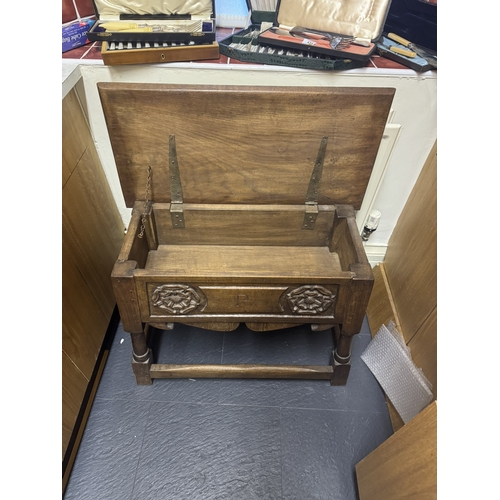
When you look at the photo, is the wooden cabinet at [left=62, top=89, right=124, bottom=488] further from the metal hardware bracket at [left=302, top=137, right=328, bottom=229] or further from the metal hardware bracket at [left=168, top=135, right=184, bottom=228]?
the metal hardware bracket at [left=302, top=137, right=328, bottom=229]

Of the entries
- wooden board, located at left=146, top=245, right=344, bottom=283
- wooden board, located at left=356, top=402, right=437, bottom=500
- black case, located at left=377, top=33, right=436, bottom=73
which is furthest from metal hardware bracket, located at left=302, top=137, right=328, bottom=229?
wooden board, located at left=356, top=402, right=437, bottom=500

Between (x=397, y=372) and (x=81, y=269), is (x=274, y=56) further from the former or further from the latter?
(x=397, y=372)

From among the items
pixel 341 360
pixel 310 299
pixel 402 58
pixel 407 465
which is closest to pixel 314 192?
pixel 310 299

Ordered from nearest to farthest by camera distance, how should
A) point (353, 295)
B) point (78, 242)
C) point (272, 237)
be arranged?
1. point (353, 295)
2. point (78, 242)
3. point (272, 237)

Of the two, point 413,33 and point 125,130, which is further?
point 413,33

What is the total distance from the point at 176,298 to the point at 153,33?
732 millimetres

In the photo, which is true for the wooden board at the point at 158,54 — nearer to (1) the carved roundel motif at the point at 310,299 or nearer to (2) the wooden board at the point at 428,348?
(1) the carved roundel motif at the point at 310,299

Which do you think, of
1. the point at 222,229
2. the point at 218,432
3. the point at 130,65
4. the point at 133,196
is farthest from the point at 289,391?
the point at 130,65

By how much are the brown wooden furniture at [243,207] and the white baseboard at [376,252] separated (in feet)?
1.37

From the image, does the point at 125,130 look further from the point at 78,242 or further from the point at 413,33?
the point at 413,33

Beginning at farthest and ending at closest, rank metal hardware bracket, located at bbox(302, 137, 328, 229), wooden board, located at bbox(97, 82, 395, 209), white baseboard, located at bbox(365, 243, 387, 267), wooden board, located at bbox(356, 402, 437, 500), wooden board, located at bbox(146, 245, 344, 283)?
1. white baseboard, located at bbox(365, 243, 387, 267)
2. wooden board, located at bbox(146, 245, 344, 283)
3. metal hardware bracket, located at bbox(302, 137, 328, 229)
4. wooden board, located at bbox(97, 82, 395, 209)
5. wooden board, located at bbox(356, 402, 437, 500)

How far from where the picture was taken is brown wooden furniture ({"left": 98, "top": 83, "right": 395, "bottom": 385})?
102cm

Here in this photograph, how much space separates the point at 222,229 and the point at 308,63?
55 centimetres

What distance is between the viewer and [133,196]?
1.21 m
